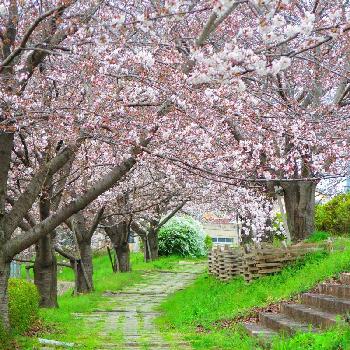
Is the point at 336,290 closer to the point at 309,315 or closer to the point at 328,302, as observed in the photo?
the point at 328,302

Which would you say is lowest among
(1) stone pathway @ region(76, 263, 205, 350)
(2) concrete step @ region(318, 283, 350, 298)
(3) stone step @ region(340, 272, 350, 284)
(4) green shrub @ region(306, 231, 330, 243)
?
(1) stone pathway @ region(76, 263, 205, 350)

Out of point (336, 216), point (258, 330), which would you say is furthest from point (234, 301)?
point (336, 216)

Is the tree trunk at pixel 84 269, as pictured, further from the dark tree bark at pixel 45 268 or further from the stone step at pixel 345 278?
the stone step at pixel 345 278

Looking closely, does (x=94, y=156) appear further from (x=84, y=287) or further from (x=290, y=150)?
(x=84, y=287)

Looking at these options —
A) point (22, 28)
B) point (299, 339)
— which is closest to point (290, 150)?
point (22, 28)

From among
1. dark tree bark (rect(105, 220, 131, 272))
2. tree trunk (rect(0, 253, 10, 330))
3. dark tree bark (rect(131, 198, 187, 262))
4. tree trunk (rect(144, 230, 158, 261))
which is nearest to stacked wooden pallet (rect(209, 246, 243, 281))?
dark tree bark (rect(105, 220, 131, 272))

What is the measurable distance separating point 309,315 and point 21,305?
16.9ft

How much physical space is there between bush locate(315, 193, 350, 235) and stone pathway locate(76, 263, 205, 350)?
5.61 m

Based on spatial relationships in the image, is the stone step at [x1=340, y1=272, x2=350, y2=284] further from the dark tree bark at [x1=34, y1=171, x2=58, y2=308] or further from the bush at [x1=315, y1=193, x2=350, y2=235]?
the bush at [x1=315, y1=193, x2=350, y2=235]

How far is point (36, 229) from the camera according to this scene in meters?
9.43

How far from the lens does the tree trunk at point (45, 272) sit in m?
14.2

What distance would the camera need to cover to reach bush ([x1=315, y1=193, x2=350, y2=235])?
2175cm

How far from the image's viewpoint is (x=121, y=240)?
83.9ft

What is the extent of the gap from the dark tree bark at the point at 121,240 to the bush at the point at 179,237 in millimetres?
8561
